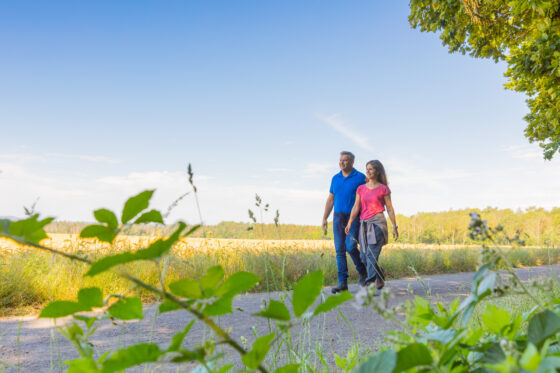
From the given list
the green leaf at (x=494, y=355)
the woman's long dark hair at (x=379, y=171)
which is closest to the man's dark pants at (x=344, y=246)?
the woman's long dark hair at (x=379, y=171)

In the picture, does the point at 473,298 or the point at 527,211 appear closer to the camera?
the point at 473,298

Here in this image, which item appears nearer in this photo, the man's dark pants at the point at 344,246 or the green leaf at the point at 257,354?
the green leaf at the point at 257,354

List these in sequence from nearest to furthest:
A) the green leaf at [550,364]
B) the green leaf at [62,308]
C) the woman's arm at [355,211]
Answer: the green leaf at [550,364] < the green leaf at [62,308] < the woman's arm at [355,211]

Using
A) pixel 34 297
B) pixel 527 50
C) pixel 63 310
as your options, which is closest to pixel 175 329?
pixel 34 297

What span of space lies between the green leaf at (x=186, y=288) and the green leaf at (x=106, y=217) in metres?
0.10

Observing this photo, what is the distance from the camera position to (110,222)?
1.41 ft

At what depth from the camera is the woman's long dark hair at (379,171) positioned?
6145 mm

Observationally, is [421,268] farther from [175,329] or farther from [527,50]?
[175,329]

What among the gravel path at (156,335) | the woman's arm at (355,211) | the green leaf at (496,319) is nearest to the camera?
the green leaf at (496,319)

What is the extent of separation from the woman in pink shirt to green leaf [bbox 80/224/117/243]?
564 cm

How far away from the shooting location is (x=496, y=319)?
0.66 meters

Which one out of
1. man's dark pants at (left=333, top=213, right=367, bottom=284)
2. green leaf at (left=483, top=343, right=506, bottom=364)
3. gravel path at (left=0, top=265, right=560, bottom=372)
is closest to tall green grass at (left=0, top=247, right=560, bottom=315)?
man's dark pants at (left=333, top=213, right=367, bottom=284)

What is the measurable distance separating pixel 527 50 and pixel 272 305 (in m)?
7.57

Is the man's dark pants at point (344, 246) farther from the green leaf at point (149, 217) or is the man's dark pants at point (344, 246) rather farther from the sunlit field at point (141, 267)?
the green leaf at point (149, 217)
